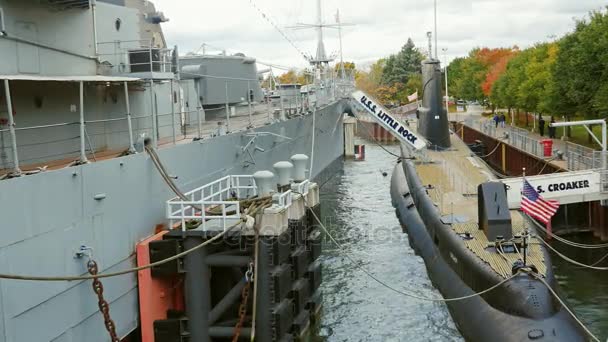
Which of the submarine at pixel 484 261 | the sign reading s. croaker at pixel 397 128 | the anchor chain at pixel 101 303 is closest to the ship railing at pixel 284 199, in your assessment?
the anchor chain at pixel 101 303

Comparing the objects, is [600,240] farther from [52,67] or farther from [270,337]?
[52,67]

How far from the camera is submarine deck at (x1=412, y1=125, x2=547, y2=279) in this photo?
626 inches

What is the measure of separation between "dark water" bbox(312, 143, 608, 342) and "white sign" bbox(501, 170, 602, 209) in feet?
7.03

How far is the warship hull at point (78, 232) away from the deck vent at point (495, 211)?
761 cm

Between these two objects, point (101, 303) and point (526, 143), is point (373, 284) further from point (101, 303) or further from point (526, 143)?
point (526, 143)

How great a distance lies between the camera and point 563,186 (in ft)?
76.9

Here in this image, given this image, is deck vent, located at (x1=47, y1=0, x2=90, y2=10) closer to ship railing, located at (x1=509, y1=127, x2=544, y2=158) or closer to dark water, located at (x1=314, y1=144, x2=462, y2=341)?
dark water, located at (x1=314, y1=144, x2=462, y2=341)

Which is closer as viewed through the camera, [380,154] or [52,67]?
[52,67]

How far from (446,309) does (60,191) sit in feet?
38.8

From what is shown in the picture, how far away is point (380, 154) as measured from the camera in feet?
202

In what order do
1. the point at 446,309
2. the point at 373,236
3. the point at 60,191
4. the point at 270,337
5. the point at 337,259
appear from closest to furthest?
the point at 60,191
the point at 270,337
the point at 446,309
the point at 337,259
the point at 373,236

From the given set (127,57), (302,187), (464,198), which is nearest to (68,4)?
(127,57)

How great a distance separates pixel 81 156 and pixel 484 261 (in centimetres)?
940

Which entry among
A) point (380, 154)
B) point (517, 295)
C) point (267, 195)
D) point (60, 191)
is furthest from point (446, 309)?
point (380, 154)
